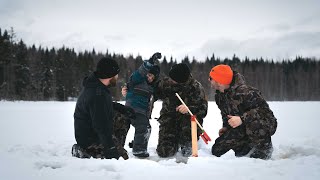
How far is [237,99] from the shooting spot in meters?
5.07

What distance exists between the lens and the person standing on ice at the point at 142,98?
551 centimetres

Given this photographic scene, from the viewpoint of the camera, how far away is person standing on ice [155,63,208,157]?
5.69 meters

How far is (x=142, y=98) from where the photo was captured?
5609 millimetres

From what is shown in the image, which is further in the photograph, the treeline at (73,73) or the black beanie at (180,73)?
the treeline at (73,73)

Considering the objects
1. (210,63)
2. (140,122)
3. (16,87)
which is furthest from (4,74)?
(210,63)

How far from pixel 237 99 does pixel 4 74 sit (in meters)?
51.7

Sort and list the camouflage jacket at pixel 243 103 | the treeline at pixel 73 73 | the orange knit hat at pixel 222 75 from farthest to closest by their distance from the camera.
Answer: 1. the treeline at pixel 73 73
2. the orange knit hat at pixel 222 75
3. the camouflage jacket at pixel 243 103

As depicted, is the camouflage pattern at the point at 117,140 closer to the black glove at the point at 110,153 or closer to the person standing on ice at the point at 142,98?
the person standing on ice at the point at 142,98

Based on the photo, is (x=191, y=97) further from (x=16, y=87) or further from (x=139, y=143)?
(x=16, y=87)

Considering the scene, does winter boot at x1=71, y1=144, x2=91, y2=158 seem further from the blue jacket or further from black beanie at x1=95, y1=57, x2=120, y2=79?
the blue jacket

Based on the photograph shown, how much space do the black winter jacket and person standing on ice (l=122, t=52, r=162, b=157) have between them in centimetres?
126

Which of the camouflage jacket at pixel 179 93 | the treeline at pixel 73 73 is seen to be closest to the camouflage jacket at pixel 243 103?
the camouflage jacket at pixel 179 93

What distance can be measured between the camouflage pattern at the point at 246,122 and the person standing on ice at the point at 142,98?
3.59 ft

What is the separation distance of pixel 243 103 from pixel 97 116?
7.08 feet
